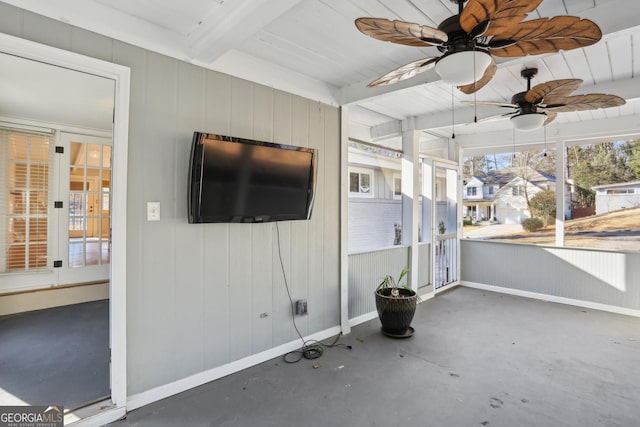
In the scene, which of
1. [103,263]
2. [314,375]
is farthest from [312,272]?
[103,263]

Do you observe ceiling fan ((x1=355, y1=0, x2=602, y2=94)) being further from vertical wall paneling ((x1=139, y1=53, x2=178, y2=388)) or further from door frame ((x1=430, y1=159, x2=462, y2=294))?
door frame ((x1=430, y1=159, x2=462, y2=294))

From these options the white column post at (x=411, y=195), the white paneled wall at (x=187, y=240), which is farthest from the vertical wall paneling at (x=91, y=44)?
the white column post at (x=411, y=195)

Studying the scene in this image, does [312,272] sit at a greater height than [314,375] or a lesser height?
greater

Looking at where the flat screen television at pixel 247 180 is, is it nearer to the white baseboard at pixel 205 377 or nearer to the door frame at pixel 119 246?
the door frame at pixel 119 246

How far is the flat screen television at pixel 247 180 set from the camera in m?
2.16

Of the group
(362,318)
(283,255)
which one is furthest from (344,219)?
(362,318)

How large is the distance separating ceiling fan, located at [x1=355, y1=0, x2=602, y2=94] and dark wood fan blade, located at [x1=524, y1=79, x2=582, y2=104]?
824mm

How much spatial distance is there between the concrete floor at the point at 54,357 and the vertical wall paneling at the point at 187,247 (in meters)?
0.59

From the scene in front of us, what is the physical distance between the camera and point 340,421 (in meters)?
1.96

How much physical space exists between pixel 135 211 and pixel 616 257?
5.48 meters

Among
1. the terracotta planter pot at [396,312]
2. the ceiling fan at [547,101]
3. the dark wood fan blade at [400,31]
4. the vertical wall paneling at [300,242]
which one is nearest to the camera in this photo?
the dark wood fan blade at [400,31]

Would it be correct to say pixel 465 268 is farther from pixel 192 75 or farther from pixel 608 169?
pixel 192 75

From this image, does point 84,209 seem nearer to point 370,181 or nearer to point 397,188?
point 370,181

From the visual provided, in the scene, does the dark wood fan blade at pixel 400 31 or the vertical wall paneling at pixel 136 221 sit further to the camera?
the vertical wall paneling at pixel 136 221
